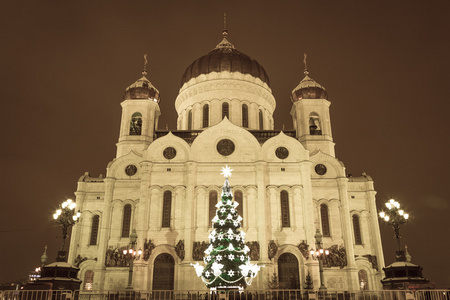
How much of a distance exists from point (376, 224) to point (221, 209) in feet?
→ 48.0

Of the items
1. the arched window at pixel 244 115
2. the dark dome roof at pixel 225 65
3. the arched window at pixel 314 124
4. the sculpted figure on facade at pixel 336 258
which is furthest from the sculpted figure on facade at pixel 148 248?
the dark dome roof at pixel 225 65

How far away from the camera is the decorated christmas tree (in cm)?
2011

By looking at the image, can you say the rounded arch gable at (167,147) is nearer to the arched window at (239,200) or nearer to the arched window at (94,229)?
the arched window at (239,200)

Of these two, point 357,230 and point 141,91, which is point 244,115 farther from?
point 357,230

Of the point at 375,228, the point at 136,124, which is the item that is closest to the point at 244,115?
the point at 136,124

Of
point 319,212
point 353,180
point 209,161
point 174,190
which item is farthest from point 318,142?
point 174,190

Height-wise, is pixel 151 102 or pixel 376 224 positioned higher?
pixel 151 102

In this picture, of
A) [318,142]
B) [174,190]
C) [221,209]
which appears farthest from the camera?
[318,142]

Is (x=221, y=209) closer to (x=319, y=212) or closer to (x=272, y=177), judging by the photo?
(x=272, y=177)

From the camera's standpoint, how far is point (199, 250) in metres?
26.5

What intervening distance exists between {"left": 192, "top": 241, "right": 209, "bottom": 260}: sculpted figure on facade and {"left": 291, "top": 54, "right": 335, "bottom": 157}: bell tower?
1216cm

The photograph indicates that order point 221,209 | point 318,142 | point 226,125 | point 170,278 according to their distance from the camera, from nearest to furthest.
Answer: point 221,209 → point 170,278 → point 226,125 → point 318,142

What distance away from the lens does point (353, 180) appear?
105 ft

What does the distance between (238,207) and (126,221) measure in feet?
27.5
